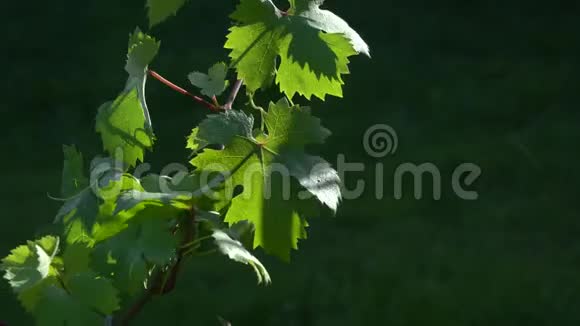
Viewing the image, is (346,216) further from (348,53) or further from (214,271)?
(348,53)

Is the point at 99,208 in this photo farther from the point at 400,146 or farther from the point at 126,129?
the point at 400,146

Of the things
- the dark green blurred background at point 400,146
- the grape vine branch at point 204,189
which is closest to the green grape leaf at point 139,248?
the grape vine branch at point 204,189

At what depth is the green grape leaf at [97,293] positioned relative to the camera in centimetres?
80

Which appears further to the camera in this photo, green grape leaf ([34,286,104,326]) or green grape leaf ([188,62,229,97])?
green grape leaf ([188,62,229,97])

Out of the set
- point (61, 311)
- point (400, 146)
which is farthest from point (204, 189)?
point (400, 146)

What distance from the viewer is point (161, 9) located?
2.69ft

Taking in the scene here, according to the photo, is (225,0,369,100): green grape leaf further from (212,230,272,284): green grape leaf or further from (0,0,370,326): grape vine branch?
(212,230,272,284): green grape leaf

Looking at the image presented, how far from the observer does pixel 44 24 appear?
5461mm

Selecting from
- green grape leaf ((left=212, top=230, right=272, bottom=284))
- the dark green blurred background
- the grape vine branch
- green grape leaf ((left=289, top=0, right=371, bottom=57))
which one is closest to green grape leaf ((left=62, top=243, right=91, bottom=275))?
the grape vine branch

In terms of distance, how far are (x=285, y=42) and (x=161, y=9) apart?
10 centimetres

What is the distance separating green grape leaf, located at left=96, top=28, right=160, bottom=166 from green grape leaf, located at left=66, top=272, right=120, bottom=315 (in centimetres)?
10

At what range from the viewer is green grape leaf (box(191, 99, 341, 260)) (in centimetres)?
79

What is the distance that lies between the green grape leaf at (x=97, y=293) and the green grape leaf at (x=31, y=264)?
0.03 metres

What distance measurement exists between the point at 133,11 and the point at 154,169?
168cm
